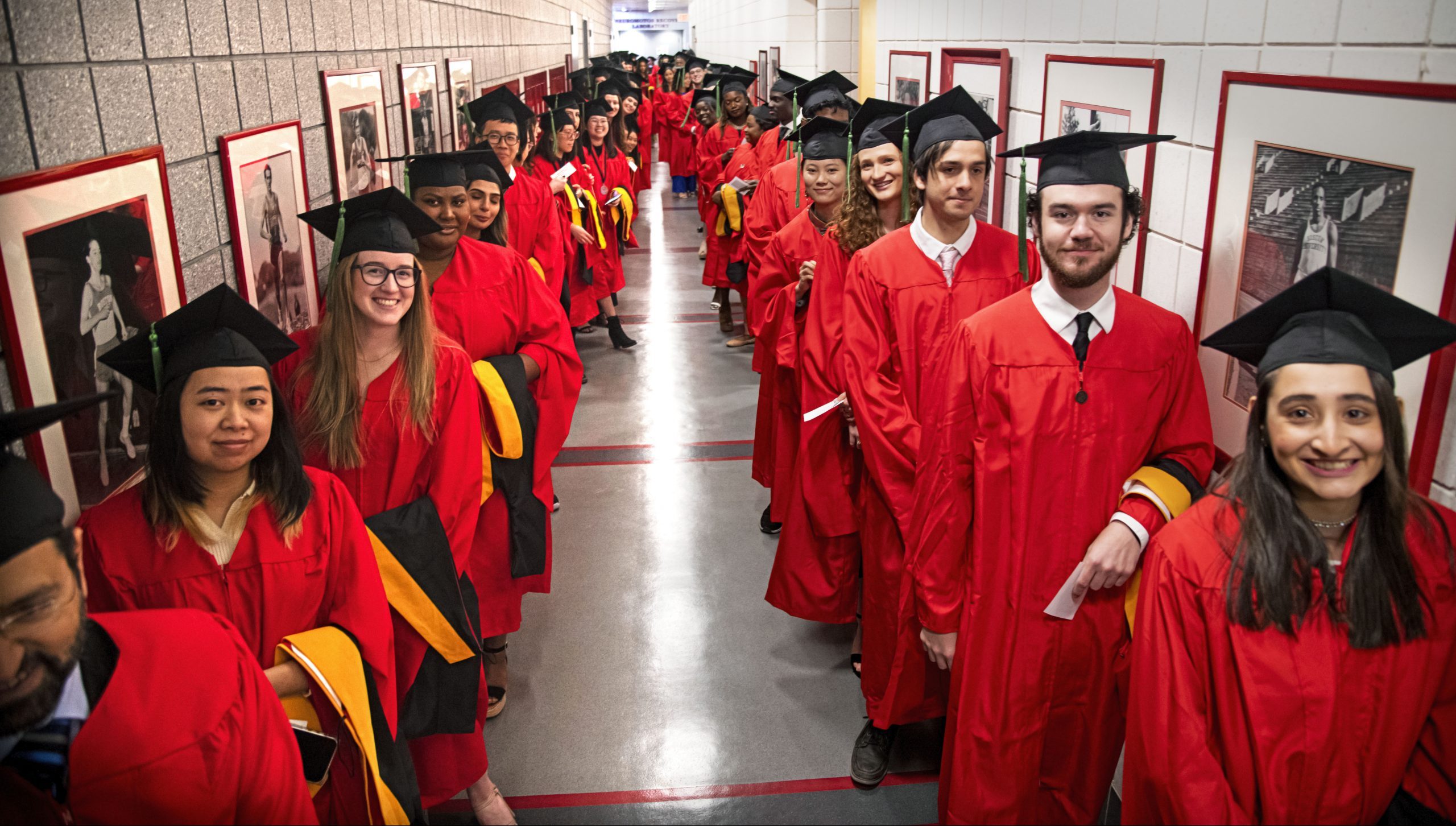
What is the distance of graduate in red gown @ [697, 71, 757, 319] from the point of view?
27.6ft

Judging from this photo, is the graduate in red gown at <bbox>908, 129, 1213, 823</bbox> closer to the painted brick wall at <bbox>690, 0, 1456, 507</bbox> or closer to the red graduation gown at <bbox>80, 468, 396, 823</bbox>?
the painted brick wall at <bbox>690, 0, 1456, 507</bbox>

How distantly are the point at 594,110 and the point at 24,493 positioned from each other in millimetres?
8046

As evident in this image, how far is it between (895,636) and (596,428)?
12.0 ft

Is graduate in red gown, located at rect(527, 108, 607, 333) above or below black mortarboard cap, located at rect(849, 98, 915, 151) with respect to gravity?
below

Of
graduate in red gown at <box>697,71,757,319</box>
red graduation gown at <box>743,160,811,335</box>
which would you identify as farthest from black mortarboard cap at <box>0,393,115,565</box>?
graduate in red gown at <box>697,71,757,319</box>

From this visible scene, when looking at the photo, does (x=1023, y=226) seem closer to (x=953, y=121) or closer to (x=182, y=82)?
(x=953, y=121)

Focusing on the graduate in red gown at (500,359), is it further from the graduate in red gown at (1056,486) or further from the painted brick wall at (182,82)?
the graduate in red gown at (1056,486)

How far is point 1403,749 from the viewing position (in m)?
1.75

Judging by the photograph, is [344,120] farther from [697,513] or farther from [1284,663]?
[1284,663]

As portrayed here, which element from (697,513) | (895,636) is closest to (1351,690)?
(895,636)

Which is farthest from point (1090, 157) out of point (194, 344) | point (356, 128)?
point (356, 128)

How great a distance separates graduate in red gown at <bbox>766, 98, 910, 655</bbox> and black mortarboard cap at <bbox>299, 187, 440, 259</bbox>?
139 cm

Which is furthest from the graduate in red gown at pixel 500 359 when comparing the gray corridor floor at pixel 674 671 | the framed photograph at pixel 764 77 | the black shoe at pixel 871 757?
the framed photograph at pixel 764 77

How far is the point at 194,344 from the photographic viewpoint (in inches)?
80.4
